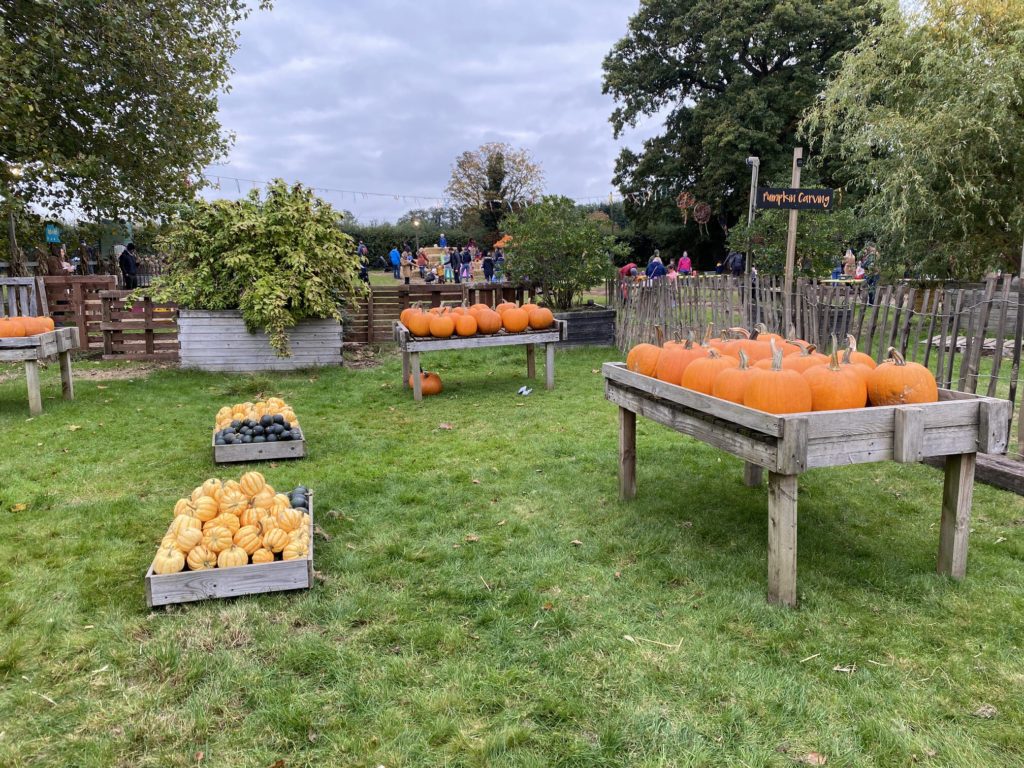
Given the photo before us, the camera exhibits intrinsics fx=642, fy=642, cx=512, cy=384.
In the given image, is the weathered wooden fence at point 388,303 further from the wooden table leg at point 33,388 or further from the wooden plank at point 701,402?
the wooden plank at point 701,402

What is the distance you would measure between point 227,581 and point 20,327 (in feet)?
19.0

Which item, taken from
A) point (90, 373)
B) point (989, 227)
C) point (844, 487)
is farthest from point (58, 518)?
point (989, 227)

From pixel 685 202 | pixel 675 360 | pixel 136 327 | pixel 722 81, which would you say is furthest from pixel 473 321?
pixel 722 81

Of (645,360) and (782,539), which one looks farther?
(645,360)

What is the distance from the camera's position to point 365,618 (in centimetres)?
317

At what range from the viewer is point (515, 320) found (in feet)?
28.6

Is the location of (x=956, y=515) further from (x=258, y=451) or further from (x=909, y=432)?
(x=258, y=451)

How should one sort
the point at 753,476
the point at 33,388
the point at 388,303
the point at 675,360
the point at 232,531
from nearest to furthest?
the point at 232,531
the point at 675,360
the point at 753,476
the point at 33,388
the point at 388,303

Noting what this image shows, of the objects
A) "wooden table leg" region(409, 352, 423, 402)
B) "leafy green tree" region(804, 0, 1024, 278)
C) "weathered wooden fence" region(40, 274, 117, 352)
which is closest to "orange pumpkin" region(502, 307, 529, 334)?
"wooden table leg" region(409, 352, 423, 402)

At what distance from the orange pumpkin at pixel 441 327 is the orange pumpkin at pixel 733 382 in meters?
5.08

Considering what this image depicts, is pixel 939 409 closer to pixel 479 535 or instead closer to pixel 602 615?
pixel 602 615

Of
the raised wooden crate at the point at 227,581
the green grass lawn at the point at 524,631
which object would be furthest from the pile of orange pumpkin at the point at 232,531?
the green grass lawn at the point at 524,631

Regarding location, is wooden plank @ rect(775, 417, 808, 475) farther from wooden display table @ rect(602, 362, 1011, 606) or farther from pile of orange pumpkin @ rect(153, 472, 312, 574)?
pile of orange pumpkin @ rect(153, 472, 312, 574)

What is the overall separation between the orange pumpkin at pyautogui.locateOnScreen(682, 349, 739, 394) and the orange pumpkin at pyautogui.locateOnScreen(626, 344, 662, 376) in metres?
0.41
